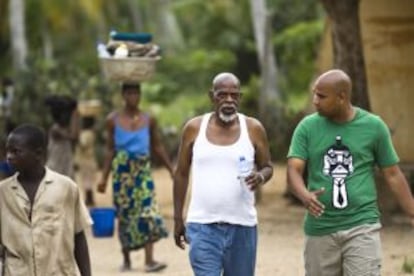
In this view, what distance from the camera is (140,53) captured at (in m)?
12.0

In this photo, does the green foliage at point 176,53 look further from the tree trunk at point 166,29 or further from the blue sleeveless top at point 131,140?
the blue sleeveless top at point 131,140

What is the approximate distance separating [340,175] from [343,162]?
70mm

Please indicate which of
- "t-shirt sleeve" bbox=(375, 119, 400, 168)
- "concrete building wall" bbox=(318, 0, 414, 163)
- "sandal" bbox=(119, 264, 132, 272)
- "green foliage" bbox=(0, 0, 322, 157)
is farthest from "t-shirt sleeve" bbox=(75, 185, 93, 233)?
"green foliage" bbox=(0, 0, 322, 157)

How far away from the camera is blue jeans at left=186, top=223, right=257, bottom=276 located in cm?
717

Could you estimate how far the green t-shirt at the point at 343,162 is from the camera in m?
6.85

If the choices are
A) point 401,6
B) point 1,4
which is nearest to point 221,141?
point 401,6

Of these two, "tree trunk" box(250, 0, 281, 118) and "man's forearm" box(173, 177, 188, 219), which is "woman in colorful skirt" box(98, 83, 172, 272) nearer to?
"man's forearm" box(173, 177, 188, 219)

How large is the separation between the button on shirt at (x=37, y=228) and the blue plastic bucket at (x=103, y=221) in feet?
20.5

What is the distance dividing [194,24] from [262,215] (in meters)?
22.0

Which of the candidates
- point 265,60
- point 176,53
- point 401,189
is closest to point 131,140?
point 401,189

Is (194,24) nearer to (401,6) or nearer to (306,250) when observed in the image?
(401,6)

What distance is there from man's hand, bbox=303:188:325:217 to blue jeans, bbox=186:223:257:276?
0.61 meters

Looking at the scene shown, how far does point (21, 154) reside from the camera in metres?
5.96

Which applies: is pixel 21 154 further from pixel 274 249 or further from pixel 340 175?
pixel 274 249
